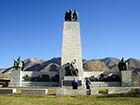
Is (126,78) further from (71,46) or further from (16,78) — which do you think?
(16,78)

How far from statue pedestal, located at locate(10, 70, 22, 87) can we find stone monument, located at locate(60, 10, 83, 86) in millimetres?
6985

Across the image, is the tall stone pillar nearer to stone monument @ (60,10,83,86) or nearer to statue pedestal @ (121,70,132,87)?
stone monument @ (60,10,83,86)

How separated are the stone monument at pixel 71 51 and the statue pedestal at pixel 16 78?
6.99 m

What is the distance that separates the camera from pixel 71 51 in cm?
3675

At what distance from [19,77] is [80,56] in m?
10.8

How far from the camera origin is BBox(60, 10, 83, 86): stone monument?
34.4 meters

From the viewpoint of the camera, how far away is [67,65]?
35875 millimetres

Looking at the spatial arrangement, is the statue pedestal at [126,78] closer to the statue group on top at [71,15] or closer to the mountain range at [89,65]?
the statue group on top at [71,15]

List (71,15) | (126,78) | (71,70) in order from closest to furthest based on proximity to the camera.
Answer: (71,70), (126,78), (71,15)

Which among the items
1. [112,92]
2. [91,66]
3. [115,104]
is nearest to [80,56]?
[112,92]

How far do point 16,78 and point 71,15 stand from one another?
14.6 m

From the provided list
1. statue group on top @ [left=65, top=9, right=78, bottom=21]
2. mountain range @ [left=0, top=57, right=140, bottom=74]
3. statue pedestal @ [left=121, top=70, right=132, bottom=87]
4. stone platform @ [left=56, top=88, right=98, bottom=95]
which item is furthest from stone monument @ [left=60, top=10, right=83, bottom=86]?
mountain range @ [left=0, top=57, right=140, bottom=74]

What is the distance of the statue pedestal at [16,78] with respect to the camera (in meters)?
35.9

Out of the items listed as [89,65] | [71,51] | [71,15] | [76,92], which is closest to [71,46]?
[71,51]
